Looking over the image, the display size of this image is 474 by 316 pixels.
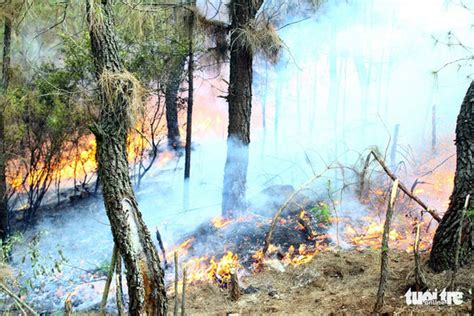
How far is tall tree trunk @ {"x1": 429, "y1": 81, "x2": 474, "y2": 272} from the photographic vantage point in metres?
4.29

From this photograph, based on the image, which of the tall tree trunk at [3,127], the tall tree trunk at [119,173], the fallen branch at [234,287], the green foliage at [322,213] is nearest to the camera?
the tall tree trunk at [119,173]

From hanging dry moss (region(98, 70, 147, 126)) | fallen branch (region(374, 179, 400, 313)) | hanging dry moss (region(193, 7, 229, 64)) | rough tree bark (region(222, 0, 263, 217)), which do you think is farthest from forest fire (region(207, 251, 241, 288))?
hanging dry moss (region(193, 7, 229, 64))

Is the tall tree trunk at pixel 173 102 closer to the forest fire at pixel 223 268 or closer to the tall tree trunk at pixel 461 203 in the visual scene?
the forest fire at pixel 223 268

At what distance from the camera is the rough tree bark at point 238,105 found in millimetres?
7511

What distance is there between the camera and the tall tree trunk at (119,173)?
4.52 metres

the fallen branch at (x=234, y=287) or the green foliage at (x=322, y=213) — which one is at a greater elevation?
the green foliage at (x=322, y=213)

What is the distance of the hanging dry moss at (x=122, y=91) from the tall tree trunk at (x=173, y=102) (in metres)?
5.38

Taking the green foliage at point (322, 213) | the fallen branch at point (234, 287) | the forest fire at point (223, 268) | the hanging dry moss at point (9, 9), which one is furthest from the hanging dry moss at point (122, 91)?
the hanging dry moss at point (9, 9)

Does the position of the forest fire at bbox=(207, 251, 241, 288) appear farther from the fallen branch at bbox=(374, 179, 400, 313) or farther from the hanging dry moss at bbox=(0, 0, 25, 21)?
the hanging dry moss at bbox=(0, 0, 25, 21)

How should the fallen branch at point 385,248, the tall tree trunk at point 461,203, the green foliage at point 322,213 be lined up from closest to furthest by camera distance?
the fallen branch at point 385,248 < the tall tree trunk at point 461,203 < the green foliage at point 322,213

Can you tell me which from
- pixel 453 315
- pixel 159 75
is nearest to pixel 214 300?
pixel 453 315

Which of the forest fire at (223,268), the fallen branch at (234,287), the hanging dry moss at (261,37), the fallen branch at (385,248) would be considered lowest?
the forest fire at (223,268)

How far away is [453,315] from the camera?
362 cm

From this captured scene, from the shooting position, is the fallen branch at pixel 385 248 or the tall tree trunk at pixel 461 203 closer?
the fallen branch at pixel 385 248
